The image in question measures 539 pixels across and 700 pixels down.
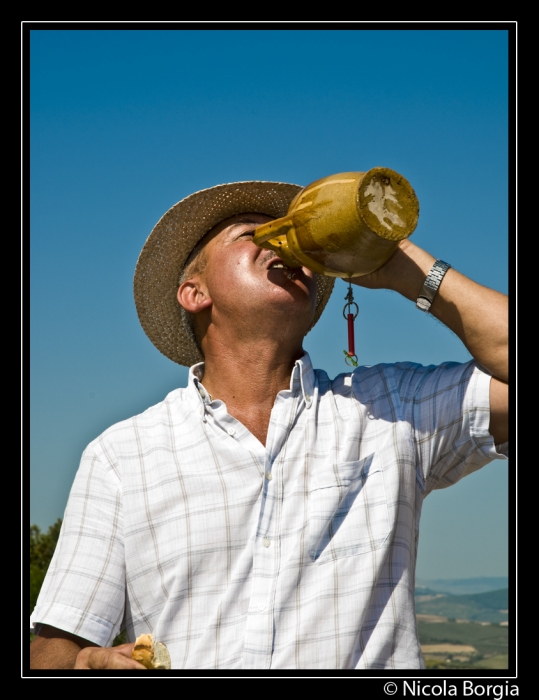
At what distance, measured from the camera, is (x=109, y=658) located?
242 centimetres

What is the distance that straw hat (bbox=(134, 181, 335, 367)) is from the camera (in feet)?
11.9

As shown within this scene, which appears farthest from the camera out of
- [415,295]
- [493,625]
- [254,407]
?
[493,625]

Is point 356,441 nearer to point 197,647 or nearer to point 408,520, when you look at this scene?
point 408,520

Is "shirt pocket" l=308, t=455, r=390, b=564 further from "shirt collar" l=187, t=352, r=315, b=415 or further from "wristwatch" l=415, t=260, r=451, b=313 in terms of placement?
"wristwatch" l=415, t=260, r=451, b=313

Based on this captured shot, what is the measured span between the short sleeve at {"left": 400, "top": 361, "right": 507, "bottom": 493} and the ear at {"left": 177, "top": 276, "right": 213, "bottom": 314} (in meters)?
0.97

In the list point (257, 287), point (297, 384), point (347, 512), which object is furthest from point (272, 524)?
point (257, 287)

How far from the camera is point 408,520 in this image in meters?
2.92

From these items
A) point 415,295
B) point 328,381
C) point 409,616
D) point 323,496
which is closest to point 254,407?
point 328,381

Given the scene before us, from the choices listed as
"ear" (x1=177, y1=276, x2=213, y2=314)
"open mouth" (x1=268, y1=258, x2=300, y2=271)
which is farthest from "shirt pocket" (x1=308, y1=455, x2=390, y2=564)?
"ear" (x1=177, y1=276, x2=213, y2=314)

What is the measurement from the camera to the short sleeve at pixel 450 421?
2.96 m

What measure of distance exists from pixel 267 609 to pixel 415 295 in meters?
1.26

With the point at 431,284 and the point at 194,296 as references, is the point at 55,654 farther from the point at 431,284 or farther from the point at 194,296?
the point at 431,284

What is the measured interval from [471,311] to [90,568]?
5.40 feet

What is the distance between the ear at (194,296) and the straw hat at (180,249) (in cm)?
15
